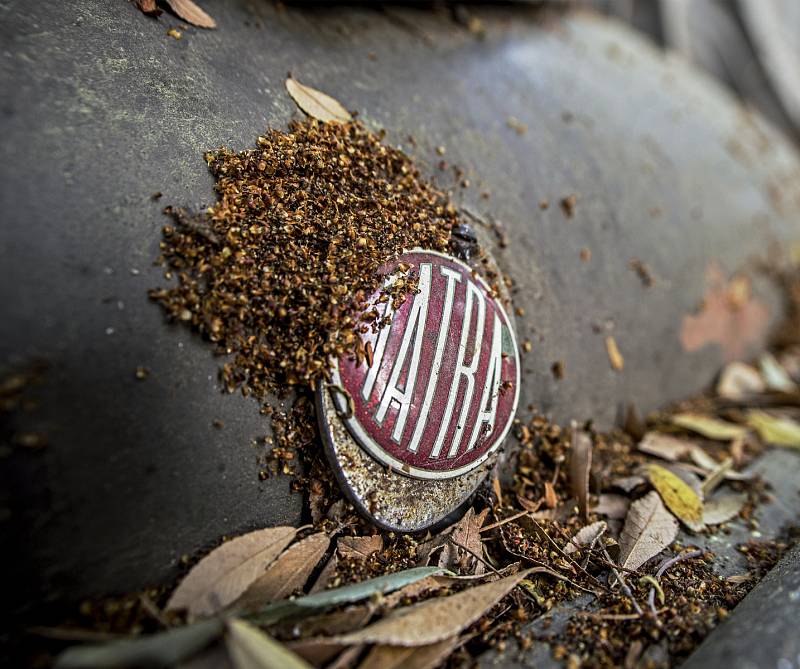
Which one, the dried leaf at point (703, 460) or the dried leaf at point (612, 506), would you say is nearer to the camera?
the dried leaf at point (612, 506)

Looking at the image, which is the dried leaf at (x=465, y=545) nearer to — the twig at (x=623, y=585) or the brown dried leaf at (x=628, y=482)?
the twig at (x=623, y=585)

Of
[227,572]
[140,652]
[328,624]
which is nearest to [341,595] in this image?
[328,624]

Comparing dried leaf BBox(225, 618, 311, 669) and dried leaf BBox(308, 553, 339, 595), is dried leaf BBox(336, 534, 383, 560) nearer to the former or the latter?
dried leaf BBox(308, 553, 339, 595)

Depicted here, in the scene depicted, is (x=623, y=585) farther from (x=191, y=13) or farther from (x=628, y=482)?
(x=191, y=13)

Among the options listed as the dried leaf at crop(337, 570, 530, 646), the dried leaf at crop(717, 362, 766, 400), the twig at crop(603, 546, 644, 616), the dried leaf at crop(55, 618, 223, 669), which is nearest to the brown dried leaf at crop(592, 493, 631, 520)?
the twig at crop(603, 546, 644, 616)

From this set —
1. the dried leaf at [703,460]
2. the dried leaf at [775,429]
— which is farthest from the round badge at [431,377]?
the dried leaf at [775,429]
